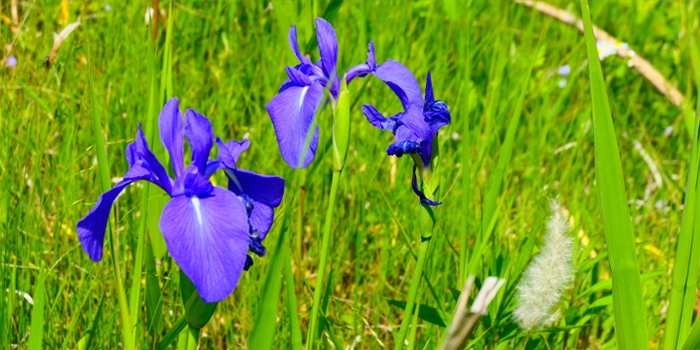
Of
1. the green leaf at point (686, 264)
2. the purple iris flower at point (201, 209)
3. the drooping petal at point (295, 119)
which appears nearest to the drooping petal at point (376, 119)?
the drooping petal at point (295, 119)

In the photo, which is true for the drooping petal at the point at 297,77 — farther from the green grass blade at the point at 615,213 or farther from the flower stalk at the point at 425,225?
the green grass blade at the point at 615,213

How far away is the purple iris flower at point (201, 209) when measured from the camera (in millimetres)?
604

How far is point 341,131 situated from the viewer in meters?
0.77

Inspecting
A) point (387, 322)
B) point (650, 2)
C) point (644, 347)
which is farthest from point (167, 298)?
point (650, 2)

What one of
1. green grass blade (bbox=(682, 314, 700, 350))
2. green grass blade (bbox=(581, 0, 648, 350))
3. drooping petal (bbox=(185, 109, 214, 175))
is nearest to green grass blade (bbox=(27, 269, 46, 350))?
drooping petal (bbox=(185, 109, 214, 175))

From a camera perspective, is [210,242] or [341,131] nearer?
[210,242]

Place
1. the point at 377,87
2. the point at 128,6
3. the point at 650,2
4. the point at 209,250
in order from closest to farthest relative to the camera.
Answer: the point at 209,250 < the point at 377,87 < the point at 128,6 < the point at 650,2

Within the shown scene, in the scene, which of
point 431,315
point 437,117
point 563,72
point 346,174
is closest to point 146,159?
point 437,117

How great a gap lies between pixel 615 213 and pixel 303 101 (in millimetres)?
497

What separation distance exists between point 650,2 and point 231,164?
3.13 metres

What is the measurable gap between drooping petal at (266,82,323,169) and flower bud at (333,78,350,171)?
44mm

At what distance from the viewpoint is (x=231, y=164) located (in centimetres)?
71

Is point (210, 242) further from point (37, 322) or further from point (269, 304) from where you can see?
point (37, 322)

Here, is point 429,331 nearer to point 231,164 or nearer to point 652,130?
point 231,164
